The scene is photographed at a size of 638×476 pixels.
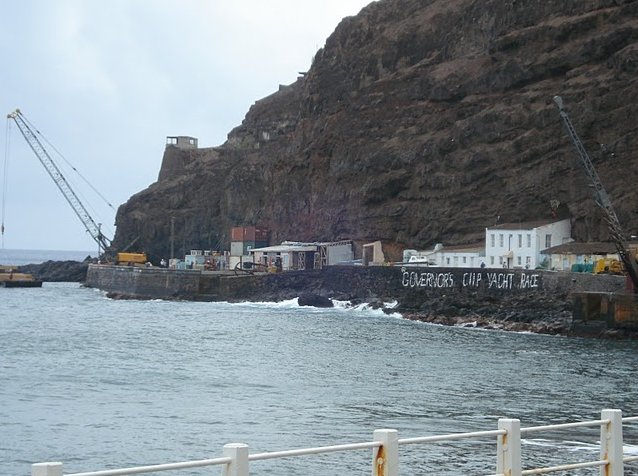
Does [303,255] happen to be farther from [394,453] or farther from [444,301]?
[394,453]

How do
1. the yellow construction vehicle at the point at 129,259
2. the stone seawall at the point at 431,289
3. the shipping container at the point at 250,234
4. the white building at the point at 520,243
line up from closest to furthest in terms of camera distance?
the stone seawall at the point at 431,289, the white building at the point at 520,243, the shipping container at the point at 250,234, the yellow construction vehicle at the point at 129,259

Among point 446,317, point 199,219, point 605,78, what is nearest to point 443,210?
point 605,78

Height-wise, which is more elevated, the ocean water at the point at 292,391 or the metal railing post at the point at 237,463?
the metal railing post at the point at 237,463

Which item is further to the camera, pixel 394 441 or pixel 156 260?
pixel 156 260

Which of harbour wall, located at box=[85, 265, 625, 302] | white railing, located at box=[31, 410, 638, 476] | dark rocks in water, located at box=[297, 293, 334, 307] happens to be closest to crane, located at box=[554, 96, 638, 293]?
harbour wall, located at box=[85, 265, 625, 302]

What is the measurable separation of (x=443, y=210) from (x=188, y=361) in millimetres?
58363

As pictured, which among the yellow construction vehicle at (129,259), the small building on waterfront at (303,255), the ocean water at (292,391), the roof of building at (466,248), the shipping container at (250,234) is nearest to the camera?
the ocean water at (292,391)

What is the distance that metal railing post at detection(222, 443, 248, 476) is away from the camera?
10055 millimetres

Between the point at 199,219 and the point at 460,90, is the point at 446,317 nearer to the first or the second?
the point at 460,90

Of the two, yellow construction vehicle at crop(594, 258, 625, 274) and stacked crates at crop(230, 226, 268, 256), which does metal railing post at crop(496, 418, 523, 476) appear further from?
stacked crates at crop(230, 226, 268, 256)

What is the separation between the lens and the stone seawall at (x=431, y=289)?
79625 millimetres

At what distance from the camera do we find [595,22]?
4422 inches

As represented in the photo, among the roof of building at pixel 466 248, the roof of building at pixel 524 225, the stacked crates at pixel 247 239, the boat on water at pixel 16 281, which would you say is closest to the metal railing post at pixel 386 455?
the roof of building at pixel 524 225

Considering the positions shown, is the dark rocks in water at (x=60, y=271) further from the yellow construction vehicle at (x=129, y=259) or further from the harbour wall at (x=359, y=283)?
the harbour wall at (x=359, y=283)
